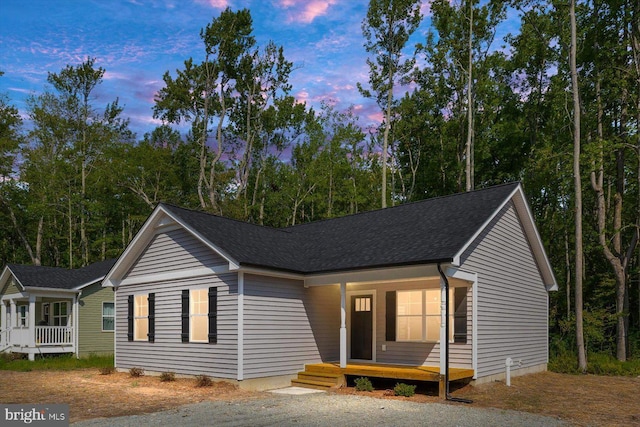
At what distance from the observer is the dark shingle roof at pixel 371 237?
1369cm

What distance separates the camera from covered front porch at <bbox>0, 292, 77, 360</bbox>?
23734 mm

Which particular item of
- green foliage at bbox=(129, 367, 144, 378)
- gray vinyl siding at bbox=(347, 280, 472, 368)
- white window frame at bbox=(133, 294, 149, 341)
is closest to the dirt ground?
green foliage at bbox=(129, 367, 144, 378)

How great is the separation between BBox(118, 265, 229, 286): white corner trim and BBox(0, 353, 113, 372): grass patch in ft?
13.6

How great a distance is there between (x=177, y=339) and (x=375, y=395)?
6505 mm

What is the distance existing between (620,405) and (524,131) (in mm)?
23074

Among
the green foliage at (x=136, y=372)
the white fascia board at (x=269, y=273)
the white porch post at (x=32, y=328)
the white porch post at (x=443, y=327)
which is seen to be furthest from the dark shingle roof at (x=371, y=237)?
the white porch post at (x=32, y=328)

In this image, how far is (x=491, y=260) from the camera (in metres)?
15.2

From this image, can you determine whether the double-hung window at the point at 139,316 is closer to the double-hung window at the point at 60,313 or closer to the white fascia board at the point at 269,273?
the white fascia board at the point at 269,273

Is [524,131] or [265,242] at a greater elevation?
[524,131]

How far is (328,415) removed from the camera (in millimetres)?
10328

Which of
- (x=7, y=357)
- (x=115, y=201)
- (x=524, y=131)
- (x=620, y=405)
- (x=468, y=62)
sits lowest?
(x=7, y=357)

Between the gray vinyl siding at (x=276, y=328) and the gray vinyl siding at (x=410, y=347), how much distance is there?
1836 mm

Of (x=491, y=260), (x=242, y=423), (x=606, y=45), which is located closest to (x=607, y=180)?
(x=606, y=45)

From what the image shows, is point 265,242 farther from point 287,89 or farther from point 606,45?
point 287,89
